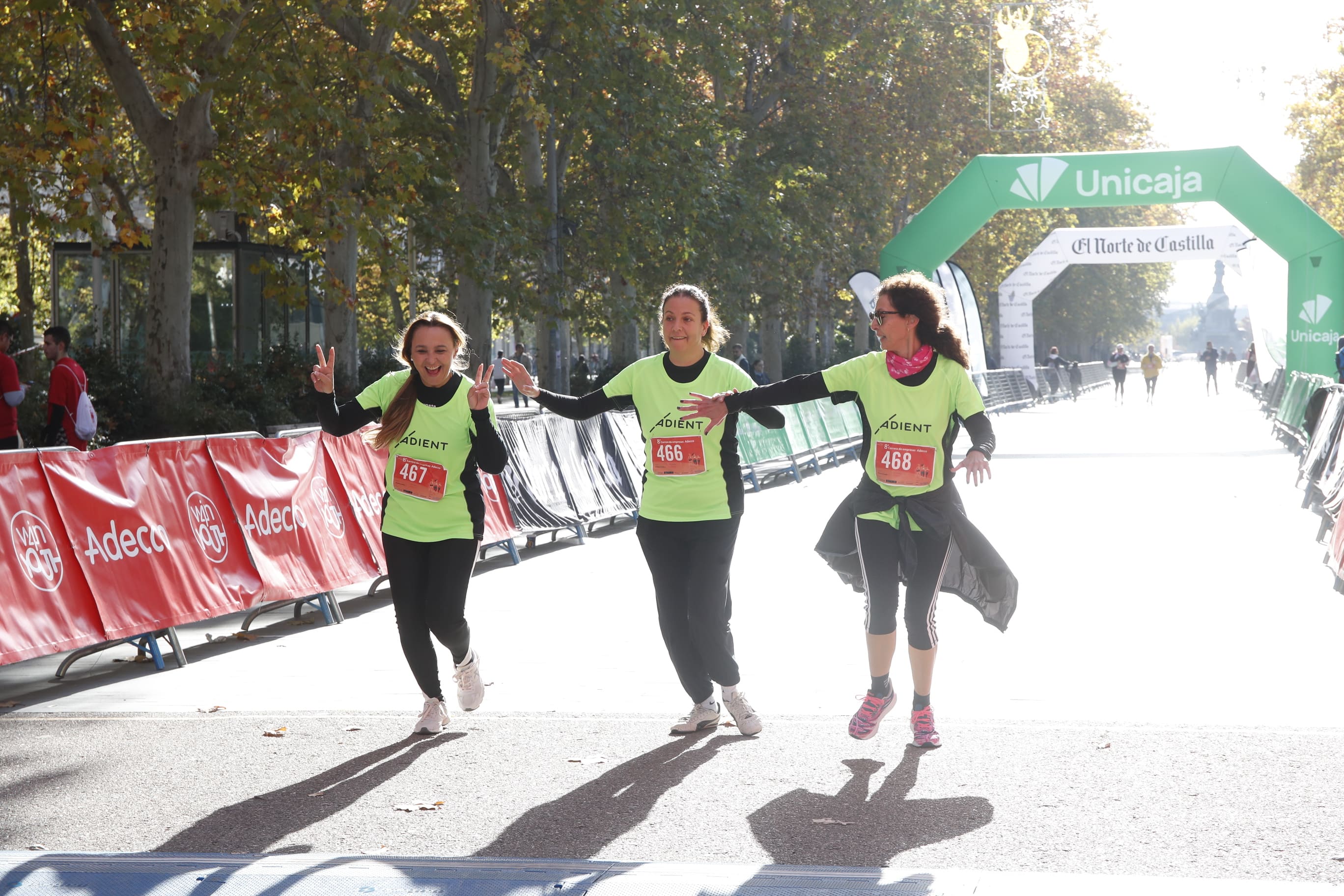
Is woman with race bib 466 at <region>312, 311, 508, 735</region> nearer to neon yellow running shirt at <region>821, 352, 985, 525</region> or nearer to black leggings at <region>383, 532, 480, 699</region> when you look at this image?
black leggings at <region>383, 532, 480, 699</region>

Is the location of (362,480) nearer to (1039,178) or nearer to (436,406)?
(436,406)

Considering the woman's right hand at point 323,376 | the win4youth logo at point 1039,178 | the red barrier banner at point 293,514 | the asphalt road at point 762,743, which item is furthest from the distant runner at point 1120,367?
the woman's right hand at point 323,376

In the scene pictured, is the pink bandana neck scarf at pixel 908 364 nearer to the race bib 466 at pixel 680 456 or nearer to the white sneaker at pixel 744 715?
the race bib 466 at pixel 680 456

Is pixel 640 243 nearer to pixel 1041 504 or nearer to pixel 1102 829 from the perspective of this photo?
pixel 1041 504

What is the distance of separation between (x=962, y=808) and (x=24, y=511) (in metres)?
4.62

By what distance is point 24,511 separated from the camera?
7391mm

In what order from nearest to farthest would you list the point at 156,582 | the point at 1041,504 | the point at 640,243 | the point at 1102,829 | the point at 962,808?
1. the point at 1102,829
2. the point at 962,808
3. the point at 156,582
4. the point at 1041,504
5. the point at 640,243

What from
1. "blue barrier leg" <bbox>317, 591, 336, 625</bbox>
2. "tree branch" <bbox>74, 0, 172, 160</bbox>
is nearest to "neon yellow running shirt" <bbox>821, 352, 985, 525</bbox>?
"blue barrier leg" <bbox>317, 591, 336, 625</bbox>

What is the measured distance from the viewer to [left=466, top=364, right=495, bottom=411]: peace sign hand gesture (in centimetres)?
615

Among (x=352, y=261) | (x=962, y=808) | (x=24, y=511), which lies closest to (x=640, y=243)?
(x=352, y=261)

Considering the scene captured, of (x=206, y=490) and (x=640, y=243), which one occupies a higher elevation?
(x=640, y=243)

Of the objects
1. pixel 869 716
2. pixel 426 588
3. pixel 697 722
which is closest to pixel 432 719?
pixel 426 588

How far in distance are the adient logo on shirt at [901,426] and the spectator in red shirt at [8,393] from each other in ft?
29.4

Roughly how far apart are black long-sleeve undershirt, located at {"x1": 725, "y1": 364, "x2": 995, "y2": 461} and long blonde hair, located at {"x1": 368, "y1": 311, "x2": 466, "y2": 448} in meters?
1.12
